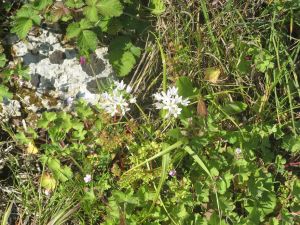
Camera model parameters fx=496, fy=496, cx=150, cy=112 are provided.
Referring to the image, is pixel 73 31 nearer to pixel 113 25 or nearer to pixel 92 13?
pixel 92 13

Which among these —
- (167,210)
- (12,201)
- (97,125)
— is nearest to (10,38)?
(97,125)

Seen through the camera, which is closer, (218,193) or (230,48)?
(218,193)

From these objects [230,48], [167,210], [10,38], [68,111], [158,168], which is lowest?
[167,210]

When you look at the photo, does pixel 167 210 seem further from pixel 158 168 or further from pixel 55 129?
pixel 55 129

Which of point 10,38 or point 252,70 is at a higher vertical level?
point 10,38

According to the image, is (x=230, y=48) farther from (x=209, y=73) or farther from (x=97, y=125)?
(x=97, y=125)

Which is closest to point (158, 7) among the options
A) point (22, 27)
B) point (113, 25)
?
point (113, 25)

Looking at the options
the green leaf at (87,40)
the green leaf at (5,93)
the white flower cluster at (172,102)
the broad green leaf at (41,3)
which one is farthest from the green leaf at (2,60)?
the white flower cluster at (172,102)

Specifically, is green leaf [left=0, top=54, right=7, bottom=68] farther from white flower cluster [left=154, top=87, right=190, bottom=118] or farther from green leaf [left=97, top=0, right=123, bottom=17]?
white flower cluster [left=154, top=87, right=190, bottom=118]
